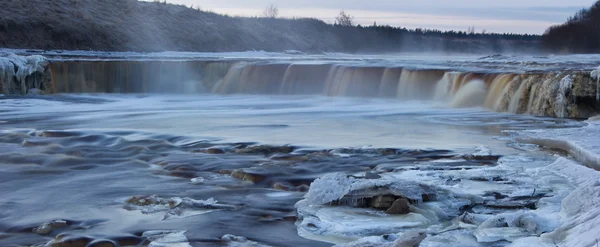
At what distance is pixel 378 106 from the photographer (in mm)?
17469

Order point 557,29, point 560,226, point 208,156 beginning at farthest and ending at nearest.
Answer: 1. point 557,29
2. point 208,156
3. point 560,226

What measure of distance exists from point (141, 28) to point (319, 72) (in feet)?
95.7

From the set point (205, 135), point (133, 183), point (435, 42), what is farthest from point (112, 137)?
point (435, 42)

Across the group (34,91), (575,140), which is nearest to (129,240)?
(575,140)

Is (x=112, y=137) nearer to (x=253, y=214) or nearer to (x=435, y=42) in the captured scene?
(x=253, y=214)

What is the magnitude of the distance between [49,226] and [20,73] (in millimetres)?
16625

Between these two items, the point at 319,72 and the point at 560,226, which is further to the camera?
the point at 319,72

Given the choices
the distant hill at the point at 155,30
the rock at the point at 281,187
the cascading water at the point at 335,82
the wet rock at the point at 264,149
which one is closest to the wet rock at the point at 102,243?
the rock at the point at 281,187

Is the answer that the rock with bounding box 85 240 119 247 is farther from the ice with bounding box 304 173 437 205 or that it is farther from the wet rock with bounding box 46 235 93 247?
the ice with bounding box 304 173 437 205

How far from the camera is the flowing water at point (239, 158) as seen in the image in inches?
229

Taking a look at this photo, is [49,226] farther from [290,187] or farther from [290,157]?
[290,157]

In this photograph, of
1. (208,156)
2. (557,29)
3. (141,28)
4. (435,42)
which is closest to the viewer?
(208,156)

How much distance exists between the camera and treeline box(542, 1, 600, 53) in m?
51.6

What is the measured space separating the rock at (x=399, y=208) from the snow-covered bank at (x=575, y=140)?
262cm
